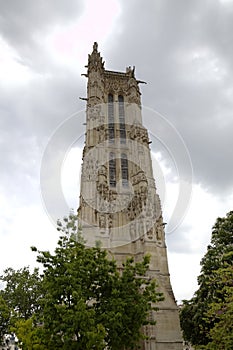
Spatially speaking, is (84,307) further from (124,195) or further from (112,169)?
(112,169)

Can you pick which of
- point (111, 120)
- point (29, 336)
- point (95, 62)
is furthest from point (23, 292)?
point (95, 62)

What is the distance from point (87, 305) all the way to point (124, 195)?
1598cm

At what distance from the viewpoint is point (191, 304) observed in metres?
20.5

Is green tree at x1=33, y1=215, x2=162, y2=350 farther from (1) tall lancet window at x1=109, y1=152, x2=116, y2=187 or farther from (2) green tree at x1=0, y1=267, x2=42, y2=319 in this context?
(1) tall lancet window at x1=109, y1=152, x2=116, y2=187

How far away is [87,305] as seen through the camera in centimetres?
1216

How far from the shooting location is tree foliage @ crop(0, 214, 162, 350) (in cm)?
1077

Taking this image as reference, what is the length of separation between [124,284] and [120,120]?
2430 centimetres

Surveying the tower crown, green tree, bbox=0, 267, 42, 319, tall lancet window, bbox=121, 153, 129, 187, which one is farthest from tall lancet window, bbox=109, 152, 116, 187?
the tower crown

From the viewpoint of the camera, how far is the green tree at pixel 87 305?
10.7 meters

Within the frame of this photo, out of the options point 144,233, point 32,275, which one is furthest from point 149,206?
point 32,275

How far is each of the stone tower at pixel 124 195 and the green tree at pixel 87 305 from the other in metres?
8.18

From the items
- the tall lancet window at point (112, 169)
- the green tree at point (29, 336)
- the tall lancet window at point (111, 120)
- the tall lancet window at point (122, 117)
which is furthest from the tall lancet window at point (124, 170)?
the green tree at point (29, 336)

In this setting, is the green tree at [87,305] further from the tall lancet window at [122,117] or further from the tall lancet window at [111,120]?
the tall lancet window at [122,117]

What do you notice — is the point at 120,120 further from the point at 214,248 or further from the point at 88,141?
the point at 214,248
